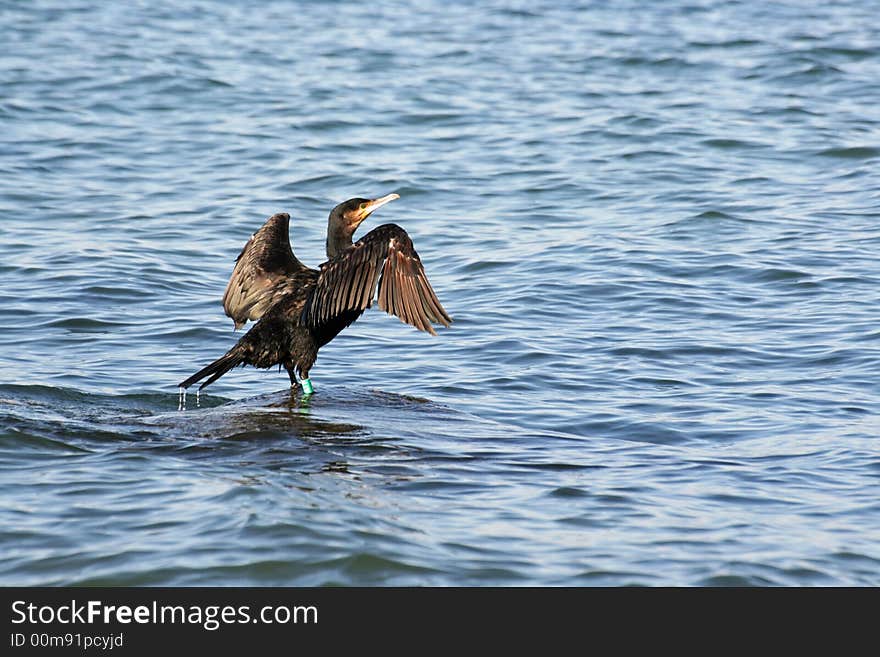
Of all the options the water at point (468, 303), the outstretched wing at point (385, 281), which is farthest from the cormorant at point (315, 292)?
the water at point (468, 303)

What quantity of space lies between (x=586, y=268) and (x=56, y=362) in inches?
167

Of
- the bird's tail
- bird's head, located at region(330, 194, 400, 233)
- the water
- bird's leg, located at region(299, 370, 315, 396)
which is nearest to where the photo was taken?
the water

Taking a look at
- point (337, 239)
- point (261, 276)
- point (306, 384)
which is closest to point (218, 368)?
point (306, 384)

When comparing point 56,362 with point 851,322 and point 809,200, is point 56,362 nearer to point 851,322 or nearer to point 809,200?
point 851,322

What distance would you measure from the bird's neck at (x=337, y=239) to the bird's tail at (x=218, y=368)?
875 mm

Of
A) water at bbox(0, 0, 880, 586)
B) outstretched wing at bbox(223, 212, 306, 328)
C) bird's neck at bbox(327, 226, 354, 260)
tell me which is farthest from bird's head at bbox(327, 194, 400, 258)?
water at bbox(0, 0, 880, 586)

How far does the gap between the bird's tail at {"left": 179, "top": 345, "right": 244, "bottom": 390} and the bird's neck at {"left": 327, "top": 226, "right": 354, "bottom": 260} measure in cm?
87

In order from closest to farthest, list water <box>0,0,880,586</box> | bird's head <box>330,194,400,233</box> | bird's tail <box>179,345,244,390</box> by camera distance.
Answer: water <box>0,0,880,586</box>
bird's tail <box>179,345,244,390</box>
bird's head <box>330,194,400,233</box>

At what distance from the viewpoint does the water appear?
5504 mm

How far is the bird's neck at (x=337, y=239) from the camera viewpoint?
7898mm

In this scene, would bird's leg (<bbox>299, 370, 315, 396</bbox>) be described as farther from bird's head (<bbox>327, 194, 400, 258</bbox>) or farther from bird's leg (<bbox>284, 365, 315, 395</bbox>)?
bird's head (<bbox>327, 194, 400, 258</bbox>)

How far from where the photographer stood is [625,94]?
646 inches

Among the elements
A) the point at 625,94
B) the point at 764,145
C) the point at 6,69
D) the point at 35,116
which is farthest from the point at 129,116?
the point at 764,145
